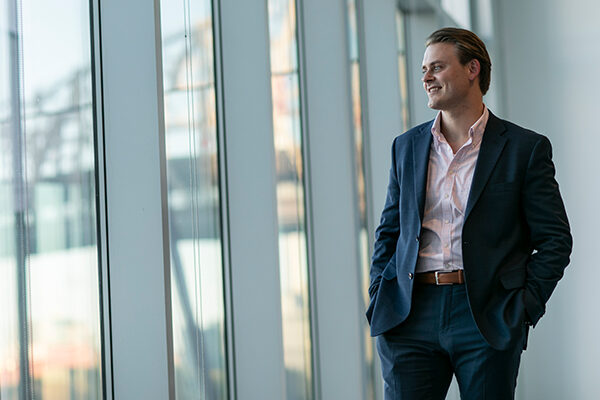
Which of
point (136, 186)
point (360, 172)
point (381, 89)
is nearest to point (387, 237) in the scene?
point (136, 186)

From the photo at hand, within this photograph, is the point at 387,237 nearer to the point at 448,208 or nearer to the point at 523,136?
the point at 448,208

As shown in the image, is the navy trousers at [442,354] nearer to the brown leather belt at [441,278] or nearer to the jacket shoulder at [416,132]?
the brown leather belt at [441,278]

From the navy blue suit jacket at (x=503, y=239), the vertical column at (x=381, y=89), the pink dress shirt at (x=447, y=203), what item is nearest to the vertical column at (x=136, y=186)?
the navy blue suit jacket at (x=503, y=239)

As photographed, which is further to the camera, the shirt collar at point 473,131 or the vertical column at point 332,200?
the vertical column at point 332,200

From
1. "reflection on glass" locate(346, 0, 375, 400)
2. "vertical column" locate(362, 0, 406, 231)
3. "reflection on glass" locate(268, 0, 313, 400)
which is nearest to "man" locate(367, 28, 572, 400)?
"reflection on glass" locate(268, 0, 313, 400)

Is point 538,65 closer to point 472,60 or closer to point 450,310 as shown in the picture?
point 472,60

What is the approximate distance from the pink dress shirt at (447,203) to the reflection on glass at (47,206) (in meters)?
0.92

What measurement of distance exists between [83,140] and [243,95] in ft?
2.80

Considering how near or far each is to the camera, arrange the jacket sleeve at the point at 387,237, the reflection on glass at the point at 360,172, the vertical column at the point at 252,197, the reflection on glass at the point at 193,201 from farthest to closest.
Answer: the reflection on glass at the point at 360,172, the vertical column at the point at 252,197, the reflection on glass at the point at 193,201, the jacket sleeve at the point at 387,237

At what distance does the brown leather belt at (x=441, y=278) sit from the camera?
206cm

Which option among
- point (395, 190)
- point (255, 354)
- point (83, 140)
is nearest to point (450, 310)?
point (395, 190)

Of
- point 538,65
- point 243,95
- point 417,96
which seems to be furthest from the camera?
point 538,65

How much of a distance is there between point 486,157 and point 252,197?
35.6 inches

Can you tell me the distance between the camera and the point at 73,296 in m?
1.91
